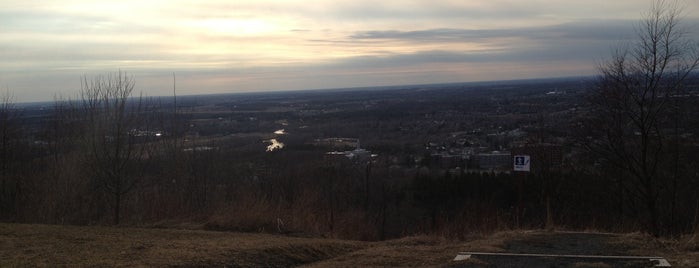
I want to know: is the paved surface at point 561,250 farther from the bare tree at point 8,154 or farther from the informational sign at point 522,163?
the bare tree at point 8,154

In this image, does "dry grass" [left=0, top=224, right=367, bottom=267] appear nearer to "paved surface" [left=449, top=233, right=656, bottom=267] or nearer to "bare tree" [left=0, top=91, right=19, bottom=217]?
"paved surface" [left=449, top=233, right=656, bottom=267]

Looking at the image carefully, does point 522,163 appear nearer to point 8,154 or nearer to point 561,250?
point 561,250

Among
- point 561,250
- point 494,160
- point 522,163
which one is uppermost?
point 522,163

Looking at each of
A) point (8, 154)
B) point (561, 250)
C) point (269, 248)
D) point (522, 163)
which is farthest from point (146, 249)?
point (8, 154)

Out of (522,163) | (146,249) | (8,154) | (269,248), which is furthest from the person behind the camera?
(8,154)

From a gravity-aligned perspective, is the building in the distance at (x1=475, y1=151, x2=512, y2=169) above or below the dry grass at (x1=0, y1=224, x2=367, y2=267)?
below

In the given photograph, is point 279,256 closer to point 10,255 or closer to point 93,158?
point 10,255

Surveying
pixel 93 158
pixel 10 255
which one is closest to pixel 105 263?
pixel 10 255

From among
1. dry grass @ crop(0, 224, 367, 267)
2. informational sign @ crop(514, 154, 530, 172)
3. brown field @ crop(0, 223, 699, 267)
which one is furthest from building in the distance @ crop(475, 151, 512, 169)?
dry grass @ crop(0, 224, 367, 267)
